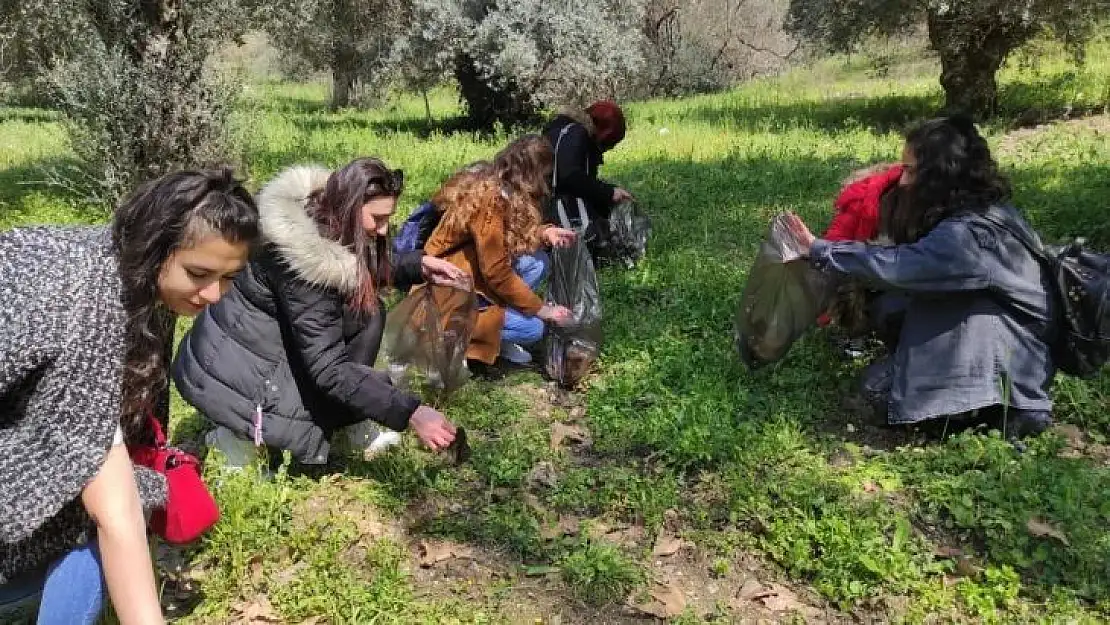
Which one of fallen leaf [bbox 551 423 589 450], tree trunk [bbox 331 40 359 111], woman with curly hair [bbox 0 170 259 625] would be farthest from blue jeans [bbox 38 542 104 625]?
tree trunk [bbox 331 40 359 111]

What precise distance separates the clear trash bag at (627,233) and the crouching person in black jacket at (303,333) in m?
2.46

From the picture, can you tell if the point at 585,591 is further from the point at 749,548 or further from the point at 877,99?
the point at 877,99

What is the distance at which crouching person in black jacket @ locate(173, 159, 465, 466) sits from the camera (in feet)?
9.92

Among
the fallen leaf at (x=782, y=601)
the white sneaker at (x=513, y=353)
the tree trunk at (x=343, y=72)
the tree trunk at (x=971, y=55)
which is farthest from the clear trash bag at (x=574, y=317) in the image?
the tree trunk at (x=343, y=72)

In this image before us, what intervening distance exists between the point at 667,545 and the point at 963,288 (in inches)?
61.5

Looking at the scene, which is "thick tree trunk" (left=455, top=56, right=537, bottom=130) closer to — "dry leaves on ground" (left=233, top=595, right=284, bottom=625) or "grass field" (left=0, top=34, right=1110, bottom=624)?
"grass field" (left=0, top=34, right=1110, bottom=624)

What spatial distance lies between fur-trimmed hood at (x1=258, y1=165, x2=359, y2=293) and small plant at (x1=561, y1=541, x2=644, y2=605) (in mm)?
1295

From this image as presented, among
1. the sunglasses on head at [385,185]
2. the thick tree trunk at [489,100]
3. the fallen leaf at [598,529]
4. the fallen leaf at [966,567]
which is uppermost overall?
the thick tree trunk at [489,100]

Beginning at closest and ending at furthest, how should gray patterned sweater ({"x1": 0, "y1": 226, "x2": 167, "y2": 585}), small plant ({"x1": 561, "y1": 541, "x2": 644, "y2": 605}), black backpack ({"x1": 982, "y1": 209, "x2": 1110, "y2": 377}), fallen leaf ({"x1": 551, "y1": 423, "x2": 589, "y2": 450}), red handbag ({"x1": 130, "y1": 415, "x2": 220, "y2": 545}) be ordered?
gray patterned sweater ({"x1": 0, "y1": 226, "x2": 167, "y2": 585}) < red handbag ({"x1": 130, "y1": 415, "x2": 220, "y2": 545}) < small plant ({"x1": 561, "y1": 541, "x2": 644, "y2": 605}) < black backpack ({"x1": 982, "y1": 209, "x2": 1110, "y2": 377}) < fallen leaf ({"x1": 551, "y1": 423, "x2": 589, "y2": 450})

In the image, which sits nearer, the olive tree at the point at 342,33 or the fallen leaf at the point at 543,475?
the fallen leaf at the point at 543,475

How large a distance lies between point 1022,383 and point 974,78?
29.8ft

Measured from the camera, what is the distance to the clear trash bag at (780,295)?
3683mm

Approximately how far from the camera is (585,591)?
2.82m

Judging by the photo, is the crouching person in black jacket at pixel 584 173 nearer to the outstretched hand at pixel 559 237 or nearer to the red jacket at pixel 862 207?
the outstretched hand at pixel 559 237
